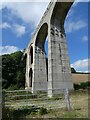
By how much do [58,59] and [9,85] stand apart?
71.2ft

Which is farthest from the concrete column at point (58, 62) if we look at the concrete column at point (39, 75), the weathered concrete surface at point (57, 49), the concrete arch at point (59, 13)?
the concrete column at point (39, 75)

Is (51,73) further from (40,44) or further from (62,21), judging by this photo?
(40,44)

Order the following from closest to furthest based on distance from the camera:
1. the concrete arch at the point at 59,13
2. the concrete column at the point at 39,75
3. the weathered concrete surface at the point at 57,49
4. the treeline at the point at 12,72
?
the concrete arch at the point at 59,13
the weathered concrete surface at the point at 57,49
the concrete column at the point at 39,75
the treeline at the point at 12,72

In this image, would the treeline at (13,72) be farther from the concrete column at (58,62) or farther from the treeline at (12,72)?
the concrete column at (58,62)

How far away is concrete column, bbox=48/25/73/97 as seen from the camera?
910 inches

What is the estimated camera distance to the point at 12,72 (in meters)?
44.8

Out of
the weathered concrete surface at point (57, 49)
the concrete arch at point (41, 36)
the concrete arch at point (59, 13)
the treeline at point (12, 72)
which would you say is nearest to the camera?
the concrete arch at point (59, 13)

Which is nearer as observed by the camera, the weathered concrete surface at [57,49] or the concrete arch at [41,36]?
the weathered concrete surface at [57,49]

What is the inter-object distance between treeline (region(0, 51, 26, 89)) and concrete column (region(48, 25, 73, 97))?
64.7 feet

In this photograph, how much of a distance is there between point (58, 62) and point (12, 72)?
22.6 meters

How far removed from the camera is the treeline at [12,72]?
42969mm

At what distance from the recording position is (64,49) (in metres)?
24.1

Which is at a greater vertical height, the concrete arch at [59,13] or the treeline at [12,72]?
the concrete arch at [59,13]

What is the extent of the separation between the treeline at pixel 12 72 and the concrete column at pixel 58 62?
64.7 feet
